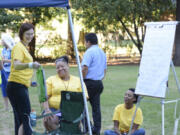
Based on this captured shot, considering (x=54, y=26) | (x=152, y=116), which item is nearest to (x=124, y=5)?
(x=54, y=26)

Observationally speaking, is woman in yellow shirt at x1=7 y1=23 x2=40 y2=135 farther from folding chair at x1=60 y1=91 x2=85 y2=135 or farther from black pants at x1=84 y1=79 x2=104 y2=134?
black pants at x1=84 y1=79 x2=104 y2=134

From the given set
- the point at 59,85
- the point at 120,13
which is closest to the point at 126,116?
the point at 59,85

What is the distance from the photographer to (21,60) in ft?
13.8

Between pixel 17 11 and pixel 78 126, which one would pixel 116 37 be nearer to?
pixel 17 11

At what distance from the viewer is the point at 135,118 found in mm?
4953

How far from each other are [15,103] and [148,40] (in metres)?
1.97

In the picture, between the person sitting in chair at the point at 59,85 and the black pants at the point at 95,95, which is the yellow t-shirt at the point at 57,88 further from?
the black pants at the point at 95,95

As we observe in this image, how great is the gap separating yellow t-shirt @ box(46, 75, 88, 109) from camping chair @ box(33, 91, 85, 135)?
0.20 m

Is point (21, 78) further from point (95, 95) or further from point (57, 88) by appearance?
point (95, 95)

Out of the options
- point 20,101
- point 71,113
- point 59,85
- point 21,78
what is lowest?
point 71,113

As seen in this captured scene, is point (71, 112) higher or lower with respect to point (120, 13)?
lower

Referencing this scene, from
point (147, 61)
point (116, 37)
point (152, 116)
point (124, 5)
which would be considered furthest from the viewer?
point (116, 37)

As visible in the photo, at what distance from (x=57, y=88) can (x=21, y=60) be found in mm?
695

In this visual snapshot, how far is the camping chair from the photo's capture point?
14.6 feet
